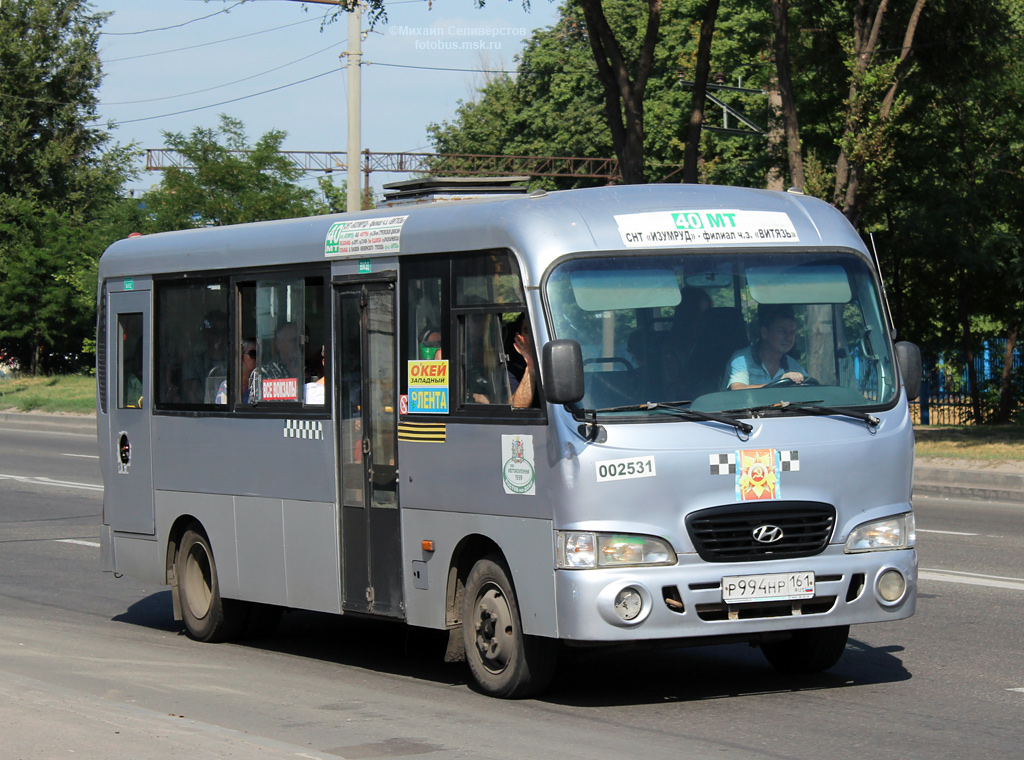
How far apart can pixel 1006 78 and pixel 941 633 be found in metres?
20.8

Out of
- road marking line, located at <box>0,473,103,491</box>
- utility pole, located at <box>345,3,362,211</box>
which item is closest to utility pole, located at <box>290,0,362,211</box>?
utility pole, located at <box>345,3,362,211</box>

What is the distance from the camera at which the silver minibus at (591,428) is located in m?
7.20

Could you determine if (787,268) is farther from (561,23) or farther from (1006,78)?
(561,23)

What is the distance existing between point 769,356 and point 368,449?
8.24 feet

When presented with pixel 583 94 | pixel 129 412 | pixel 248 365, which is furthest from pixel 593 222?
pixel 583 94

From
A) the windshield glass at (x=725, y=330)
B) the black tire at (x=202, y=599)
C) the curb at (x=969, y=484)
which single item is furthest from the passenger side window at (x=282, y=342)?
the curb at (x=969, y=484)

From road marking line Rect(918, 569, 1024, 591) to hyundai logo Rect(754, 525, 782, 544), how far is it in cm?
439

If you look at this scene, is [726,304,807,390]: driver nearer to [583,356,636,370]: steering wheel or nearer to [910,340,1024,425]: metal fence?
[583,356,636,370]: steering wheel

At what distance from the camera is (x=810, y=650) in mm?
8219

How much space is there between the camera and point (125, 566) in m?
11.2

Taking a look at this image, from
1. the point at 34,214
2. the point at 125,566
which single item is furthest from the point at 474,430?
the point at 34,214

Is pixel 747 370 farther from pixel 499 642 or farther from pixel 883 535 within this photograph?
pixel 499 642

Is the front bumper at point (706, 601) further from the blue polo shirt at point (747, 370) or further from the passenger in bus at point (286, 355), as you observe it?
the passenger in bus at point (286, 355)

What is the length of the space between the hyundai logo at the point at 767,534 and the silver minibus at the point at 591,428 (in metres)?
0.01
